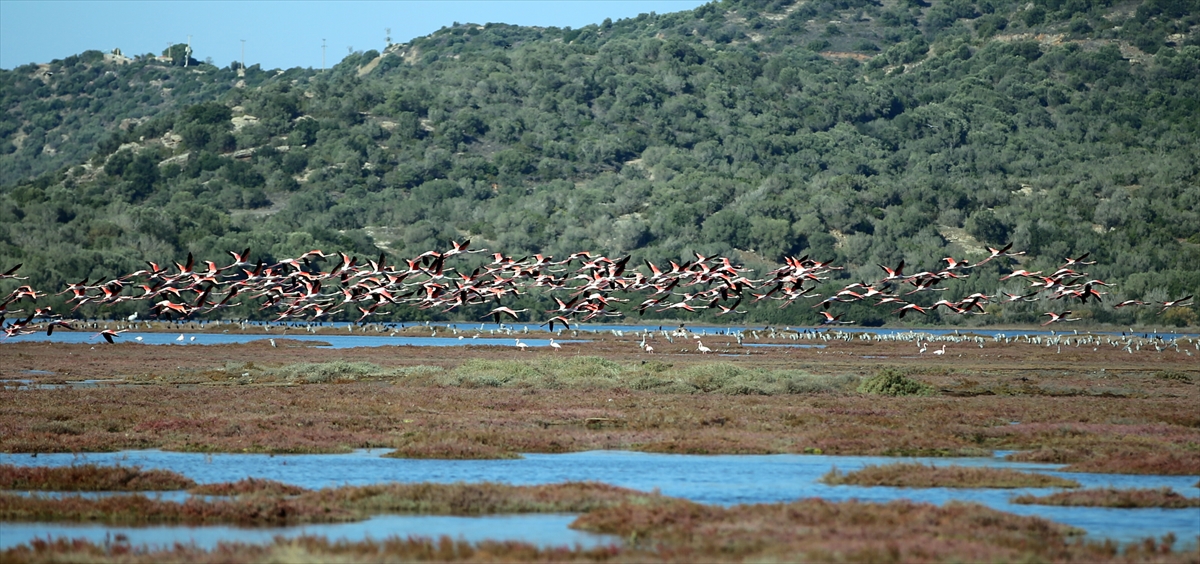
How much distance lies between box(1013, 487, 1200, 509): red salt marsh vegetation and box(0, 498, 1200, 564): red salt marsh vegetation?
313cm

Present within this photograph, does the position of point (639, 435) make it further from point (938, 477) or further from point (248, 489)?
point (248, 489)

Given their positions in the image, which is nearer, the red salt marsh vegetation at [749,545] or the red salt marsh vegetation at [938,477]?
the red salt marsh vegetation at [749,545]

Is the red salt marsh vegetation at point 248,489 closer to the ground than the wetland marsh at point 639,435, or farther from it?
farther from it

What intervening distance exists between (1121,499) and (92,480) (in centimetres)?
2040

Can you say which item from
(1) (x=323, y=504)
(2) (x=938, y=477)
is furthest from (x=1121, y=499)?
(1) (x=323, y=504)

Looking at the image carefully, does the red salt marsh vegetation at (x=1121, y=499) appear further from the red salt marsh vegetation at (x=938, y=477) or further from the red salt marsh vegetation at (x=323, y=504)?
the red salt marsh vegetation at (x=323, y=504)

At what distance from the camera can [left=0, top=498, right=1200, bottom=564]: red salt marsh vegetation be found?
21.0 metres

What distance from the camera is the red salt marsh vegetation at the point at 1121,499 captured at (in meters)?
26.6

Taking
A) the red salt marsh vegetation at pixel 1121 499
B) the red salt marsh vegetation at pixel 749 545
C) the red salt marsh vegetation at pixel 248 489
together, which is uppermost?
the red salt marsh vegetation at pixel 248 489

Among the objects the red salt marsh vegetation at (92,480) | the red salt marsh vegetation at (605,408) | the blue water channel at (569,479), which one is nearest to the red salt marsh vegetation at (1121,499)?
the blue water channel at (569,479)

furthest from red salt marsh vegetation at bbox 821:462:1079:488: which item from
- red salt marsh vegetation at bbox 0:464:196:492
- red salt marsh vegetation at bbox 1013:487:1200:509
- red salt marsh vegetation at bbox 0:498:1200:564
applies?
red salt marsh vegetation at bbox 0:464:196:492

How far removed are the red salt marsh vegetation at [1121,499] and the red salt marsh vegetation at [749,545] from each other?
10.3ft

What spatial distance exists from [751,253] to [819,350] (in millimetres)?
76484

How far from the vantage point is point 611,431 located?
38.8m
